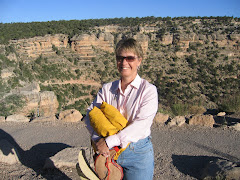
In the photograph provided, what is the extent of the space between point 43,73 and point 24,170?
18.8 m

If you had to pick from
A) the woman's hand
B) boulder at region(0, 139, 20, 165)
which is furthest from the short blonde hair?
boulder at region(0, 139, 20, 165)

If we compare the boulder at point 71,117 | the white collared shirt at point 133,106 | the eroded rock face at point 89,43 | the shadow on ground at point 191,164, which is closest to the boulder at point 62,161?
the shadow on ground at point 191,164

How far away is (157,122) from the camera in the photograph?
248 inches

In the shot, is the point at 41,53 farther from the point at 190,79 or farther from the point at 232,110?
the point at 232,110

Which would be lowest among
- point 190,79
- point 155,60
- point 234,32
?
point 190,79

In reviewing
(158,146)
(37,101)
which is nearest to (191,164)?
(158,146)

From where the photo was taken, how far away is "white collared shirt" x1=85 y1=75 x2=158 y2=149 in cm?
161

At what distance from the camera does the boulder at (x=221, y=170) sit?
3166mm

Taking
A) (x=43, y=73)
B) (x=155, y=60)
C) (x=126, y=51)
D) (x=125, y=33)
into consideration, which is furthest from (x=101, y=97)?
(x=125, y=33)

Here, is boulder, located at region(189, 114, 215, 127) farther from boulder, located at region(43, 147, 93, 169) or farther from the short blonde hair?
the short blonde hair

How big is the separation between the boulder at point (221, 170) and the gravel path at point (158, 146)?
0.25 metres

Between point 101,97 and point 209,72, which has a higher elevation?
point 101,97

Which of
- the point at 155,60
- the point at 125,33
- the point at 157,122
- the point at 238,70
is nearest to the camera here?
the point at 157,122

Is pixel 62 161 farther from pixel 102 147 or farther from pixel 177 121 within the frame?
pixel 177 121
